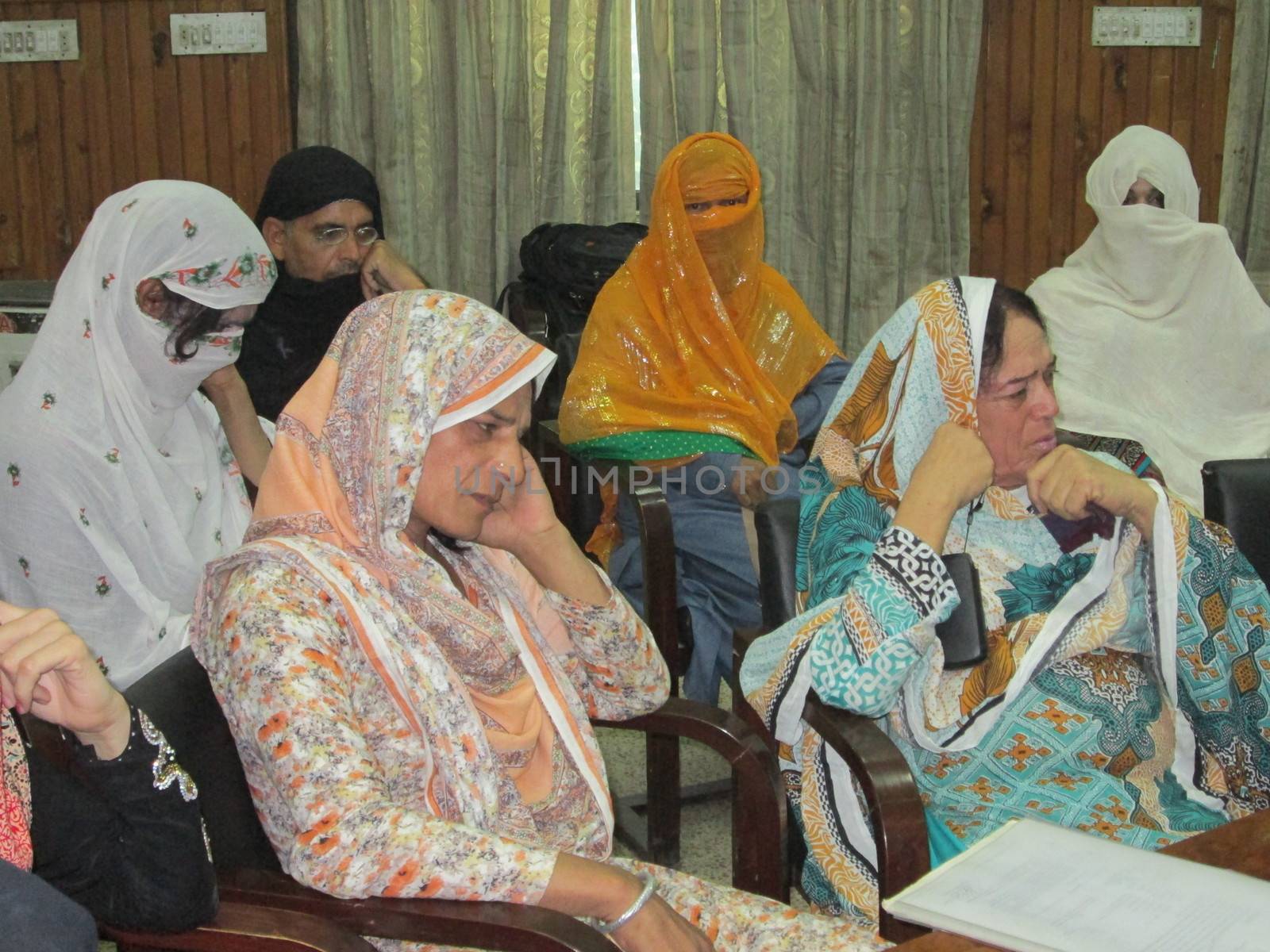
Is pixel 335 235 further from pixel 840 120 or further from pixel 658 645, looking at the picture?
pixel 840 120

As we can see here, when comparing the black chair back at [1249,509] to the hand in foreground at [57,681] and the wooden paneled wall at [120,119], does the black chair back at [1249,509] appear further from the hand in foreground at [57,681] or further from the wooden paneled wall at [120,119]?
the wooden paneled wall at [120,119]

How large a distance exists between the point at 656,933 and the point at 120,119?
11.2 feet

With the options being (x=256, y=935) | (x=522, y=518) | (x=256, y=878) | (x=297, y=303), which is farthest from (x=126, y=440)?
(x=256, y=935)

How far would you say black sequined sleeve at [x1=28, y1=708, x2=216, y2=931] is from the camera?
1157mm

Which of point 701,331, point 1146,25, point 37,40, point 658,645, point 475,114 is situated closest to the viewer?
point 658,645

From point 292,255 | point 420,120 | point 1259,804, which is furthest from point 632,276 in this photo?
point 1259,804

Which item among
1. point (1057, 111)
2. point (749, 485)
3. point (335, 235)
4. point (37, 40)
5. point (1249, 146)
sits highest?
point (37, 40)

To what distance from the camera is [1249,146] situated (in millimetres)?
4586

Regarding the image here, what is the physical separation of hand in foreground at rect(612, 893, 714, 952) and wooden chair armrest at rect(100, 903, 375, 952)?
0.85ft

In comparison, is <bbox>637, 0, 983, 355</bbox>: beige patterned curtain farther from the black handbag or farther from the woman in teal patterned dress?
the black handbag

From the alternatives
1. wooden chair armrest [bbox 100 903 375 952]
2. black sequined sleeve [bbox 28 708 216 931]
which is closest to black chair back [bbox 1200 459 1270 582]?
wooden chair armrest [bbox 100 903 375 952]

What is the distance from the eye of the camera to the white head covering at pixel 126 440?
203cm

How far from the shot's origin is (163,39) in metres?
3.89

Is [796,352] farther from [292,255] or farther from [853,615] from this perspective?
[853,615]
